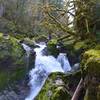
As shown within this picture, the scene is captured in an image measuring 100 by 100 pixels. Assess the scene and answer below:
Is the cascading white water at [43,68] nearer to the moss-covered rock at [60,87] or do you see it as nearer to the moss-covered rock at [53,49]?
the moss-covered rock at [53,49]

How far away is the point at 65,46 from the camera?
59.4 feet

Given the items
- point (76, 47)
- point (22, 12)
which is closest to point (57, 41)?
point (76, 47)

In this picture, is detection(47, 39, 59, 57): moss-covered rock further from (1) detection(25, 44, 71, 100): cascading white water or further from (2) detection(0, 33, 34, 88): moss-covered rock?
(2) detection(0, 33, 34, 88): moss-covered rock

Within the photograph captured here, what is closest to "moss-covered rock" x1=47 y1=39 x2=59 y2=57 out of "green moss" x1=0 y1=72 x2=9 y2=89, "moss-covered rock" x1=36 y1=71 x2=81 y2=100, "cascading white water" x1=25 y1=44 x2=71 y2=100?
"cascading white water" x1=25 y1=44 x2=71 y2=100

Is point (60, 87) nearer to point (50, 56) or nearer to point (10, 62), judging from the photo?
point (10, 62)

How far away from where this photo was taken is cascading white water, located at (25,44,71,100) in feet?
50.7

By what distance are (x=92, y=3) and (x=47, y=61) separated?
5146 mm

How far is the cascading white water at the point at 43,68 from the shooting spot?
15453mm

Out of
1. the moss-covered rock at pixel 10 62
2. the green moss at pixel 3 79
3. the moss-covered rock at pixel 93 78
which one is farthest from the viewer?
the moss-covered rock at pixel 10 62

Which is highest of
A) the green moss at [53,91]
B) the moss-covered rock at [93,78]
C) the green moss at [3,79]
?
the moss-covered rock at [93,78]

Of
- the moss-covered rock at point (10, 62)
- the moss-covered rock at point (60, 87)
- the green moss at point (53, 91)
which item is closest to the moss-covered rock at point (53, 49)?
the moss-covered rock at point (10, 62)

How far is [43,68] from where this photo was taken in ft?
54.9

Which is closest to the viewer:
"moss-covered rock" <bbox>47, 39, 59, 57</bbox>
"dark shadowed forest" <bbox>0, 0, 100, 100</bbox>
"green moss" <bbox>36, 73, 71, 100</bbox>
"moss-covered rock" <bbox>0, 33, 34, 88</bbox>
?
"green moss" <bbox>36, 73, 71, 100</bbox>

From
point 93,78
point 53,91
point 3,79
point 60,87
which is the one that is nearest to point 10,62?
point 3,79
